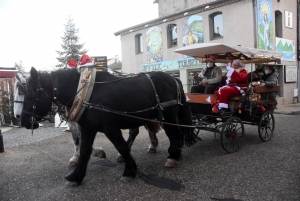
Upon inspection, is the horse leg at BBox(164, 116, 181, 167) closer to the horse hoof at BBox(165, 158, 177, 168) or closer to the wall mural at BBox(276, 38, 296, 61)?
the horse hoof at BBox(165, 158, 177, 168)

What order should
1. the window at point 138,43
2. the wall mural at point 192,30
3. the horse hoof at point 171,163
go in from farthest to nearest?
the window at point 138,43
the wall mural at point 192,30
the horse hoof at point 171,163

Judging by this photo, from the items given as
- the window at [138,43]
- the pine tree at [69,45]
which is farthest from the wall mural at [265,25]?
the pine tree at [69,45]

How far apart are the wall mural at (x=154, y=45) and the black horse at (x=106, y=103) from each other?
494 inches

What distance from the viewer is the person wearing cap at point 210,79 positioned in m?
6.61

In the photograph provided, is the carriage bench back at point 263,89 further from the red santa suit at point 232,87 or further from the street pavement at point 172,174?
the street pavement at point 172,174

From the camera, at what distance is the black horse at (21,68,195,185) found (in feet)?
12.9

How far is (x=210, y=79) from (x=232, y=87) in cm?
100

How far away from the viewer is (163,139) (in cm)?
737

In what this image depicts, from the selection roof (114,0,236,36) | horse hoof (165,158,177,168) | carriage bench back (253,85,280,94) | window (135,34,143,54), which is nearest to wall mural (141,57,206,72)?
window (135,34,143,54)

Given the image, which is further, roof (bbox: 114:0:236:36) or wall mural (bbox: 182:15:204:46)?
wall mural (bbox: 182:15:204:46)

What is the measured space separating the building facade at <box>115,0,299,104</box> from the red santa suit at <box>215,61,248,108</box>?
25.0 feet

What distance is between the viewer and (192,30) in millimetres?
15109

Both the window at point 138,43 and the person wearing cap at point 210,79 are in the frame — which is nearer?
the person wearing cap at point 210,79

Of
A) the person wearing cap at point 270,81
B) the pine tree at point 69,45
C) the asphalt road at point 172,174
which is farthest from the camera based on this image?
the pine tree at point 69,45
